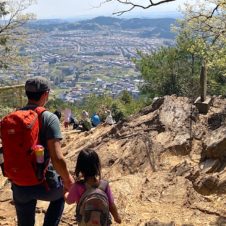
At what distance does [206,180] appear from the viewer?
6293 millimetres

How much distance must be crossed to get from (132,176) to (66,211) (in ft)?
4.85

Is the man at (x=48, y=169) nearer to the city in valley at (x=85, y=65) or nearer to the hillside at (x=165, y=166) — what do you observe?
the hillside at (x=165, y=166)

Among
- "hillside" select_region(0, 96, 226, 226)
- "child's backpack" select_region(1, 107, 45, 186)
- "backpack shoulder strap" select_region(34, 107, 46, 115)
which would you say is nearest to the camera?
"child's backpack" select_region(1, 107, 45, 186)

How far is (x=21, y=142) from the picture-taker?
10.5ft

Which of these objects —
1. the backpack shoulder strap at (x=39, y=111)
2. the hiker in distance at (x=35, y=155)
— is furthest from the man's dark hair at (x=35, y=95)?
the backpack shoulder strap at (x=39, y=111)

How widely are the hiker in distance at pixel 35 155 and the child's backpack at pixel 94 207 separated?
0.72ft

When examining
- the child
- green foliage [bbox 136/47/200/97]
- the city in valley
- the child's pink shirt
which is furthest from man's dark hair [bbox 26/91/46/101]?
the city in valley

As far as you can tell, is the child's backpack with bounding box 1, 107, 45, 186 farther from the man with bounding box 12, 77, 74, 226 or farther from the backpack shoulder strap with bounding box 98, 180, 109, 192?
the backpack shoulder strap with bounding box 98, 180, 109, 192

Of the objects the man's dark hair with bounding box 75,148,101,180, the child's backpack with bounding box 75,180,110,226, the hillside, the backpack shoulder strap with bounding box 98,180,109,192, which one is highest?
the man's dark hair with bounding box 75,148,101,180

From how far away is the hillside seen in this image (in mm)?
5371

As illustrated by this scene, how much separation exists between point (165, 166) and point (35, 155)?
428 centimetres

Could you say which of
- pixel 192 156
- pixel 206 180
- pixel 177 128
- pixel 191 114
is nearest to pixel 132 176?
pixel 206 180

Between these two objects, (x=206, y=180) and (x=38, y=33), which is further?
(x=38, y=33)

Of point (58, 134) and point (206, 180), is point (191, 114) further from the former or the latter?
point (58, 134)
